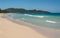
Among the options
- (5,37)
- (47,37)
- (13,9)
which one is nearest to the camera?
(5,37)

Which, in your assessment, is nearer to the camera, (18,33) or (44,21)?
(18,33)

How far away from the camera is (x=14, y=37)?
4.57m

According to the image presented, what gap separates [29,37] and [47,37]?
0.72 m

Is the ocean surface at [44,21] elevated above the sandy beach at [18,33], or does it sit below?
below

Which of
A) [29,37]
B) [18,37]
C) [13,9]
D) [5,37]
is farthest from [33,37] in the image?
[13,9]

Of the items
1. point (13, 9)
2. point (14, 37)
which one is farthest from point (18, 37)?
point (13, 9)

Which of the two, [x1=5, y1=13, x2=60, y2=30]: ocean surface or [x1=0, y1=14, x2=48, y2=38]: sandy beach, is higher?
[x1=0, y1=14, x2=48, y2=38]: sandy beach

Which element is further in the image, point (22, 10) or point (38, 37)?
point (22, 10)

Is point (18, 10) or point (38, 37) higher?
point (38, 37)

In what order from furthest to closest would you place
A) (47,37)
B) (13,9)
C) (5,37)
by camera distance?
(13,9), (47,37), (5,37)

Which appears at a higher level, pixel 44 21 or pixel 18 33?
pixel 18 33

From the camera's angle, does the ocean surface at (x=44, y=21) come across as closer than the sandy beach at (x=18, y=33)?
No

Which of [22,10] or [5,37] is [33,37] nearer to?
[5,37]

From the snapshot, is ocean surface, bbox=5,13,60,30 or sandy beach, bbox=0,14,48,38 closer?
sandy beach, bbox=0,14,48,38
